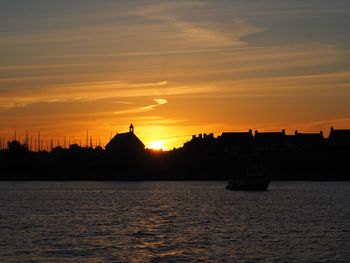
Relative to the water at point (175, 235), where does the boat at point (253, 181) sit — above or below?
above

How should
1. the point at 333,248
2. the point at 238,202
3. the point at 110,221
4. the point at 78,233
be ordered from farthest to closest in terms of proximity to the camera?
the point at 238,202 → the point at 110,221 → the point at 78,233 → the point at 333,248

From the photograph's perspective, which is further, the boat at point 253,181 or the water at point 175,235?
the boat at point 253,181

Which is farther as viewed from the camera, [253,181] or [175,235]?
[253,181]

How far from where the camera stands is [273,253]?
5300 centimetres

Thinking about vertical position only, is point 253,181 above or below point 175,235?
above

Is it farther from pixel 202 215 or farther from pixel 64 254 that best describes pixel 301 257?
pixel 202 215

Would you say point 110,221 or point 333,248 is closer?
point 333,248

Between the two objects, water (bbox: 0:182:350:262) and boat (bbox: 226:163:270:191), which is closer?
water (bbox: 0:182:350:262)

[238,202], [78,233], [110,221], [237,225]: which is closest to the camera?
[78,233]

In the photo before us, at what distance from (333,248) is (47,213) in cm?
4243

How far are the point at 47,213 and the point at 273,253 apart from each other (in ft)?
138

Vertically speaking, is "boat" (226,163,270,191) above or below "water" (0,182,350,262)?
above

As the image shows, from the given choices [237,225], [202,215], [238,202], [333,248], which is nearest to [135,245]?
[333,248]

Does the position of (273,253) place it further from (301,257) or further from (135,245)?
(135,245)
